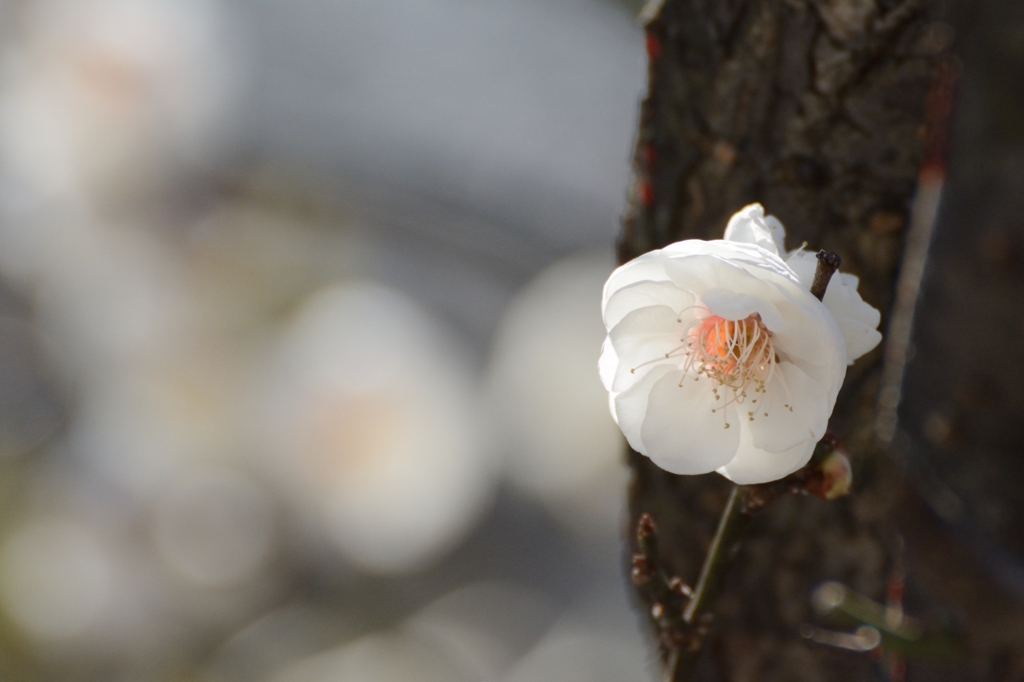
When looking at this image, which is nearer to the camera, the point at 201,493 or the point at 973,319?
the point at 973,319

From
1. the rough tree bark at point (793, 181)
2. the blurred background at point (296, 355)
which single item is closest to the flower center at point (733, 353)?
the rough tree bark at point (793, 181)

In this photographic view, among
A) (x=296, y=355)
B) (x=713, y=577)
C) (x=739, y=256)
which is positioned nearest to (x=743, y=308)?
(x=739, y=256)

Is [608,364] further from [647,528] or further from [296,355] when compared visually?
[296,355]

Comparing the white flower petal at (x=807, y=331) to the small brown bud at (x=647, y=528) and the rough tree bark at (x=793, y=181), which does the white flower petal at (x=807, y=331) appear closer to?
the small brown bud at (x=647, y=528)

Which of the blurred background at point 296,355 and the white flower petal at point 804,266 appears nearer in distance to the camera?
the white flower petal at point 804,266

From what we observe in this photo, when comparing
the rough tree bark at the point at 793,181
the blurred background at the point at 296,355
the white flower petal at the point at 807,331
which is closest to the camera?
the white flower petal at the point at 807,331

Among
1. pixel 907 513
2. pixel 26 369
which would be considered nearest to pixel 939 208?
pixel 907 513

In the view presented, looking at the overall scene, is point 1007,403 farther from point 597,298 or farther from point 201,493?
point 201,493
